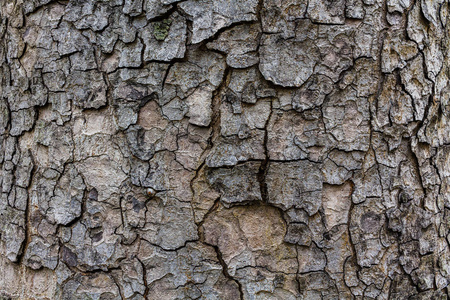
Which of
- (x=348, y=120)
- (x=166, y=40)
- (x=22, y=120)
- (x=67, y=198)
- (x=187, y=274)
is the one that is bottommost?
(x=187, y=274)

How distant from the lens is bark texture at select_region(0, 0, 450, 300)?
125cm

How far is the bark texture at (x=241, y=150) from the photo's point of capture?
4.09 feet

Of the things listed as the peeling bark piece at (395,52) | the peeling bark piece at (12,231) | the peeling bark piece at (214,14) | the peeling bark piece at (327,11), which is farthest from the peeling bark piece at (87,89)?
the peeling bark piece at (395,52)

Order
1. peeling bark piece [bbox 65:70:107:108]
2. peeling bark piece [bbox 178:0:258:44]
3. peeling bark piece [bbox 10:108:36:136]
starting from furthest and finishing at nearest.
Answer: peeling bark piece [bbox 10:108:36:136] < peeling bark piece [bbox 65:70:107:108] < peeling bark piece [bbox 178:0:258:44]

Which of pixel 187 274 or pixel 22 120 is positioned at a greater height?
pixel 22 120

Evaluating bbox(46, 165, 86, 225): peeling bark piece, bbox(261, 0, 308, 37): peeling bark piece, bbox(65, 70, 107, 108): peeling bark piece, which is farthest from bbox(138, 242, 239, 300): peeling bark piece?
bbox(261, 0, 308, 37): peeling bark piece

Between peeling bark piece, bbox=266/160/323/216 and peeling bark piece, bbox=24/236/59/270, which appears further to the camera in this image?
peeling bark piece, bbox=24/236/59/270

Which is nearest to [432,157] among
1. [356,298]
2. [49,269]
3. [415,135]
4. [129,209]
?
[415,135]

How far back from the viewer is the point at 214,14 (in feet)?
4.05

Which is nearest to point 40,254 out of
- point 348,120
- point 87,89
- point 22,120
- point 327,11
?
point 22,120

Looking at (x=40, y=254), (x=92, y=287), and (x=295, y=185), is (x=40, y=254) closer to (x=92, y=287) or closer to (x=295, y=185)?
(x=92, y=287)

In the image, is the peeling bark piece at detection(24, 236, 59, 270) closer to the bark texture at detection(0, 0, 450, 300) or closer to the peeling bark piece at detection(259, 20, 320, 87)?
the bark texture at detection(0, 0, 450, 300)

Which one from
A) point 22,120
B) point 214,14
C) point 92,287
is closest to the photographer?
point 214,14

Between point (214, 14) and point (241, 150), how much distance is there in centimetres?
44
